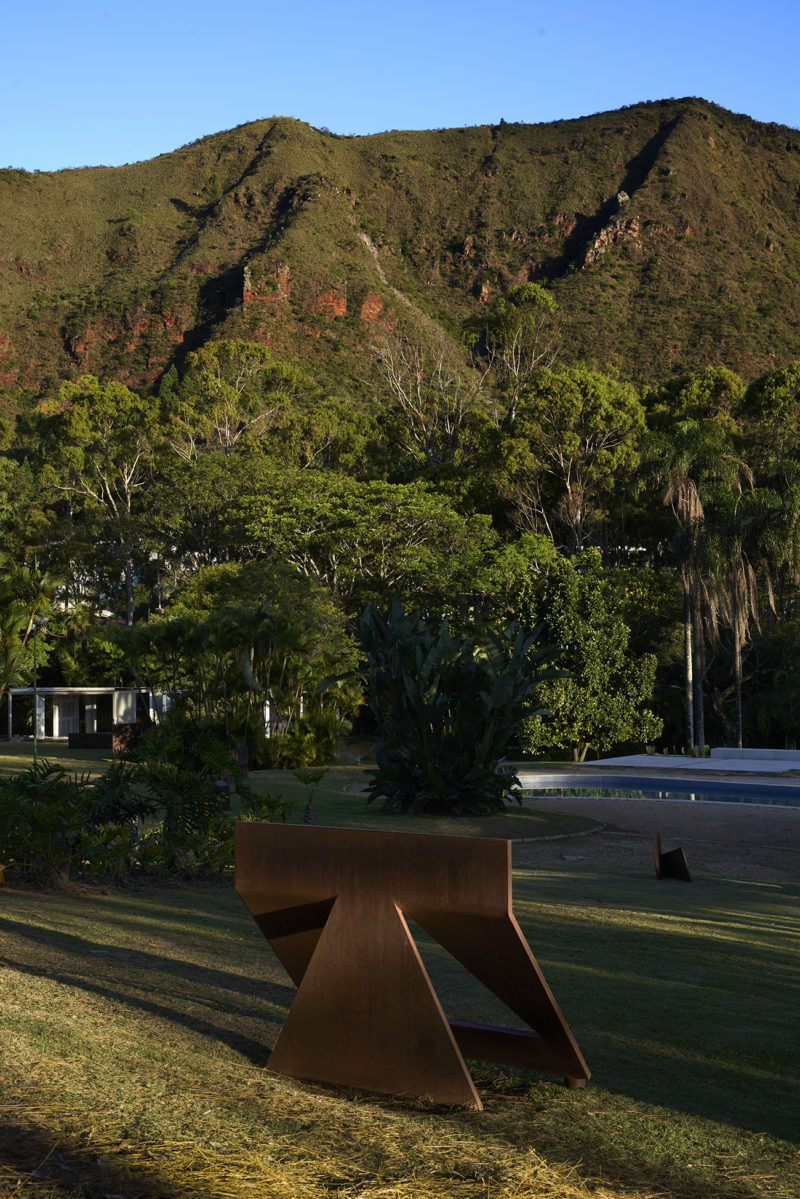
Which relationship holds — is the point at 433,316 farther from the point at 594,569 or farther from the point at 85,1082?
the point at 85,1082

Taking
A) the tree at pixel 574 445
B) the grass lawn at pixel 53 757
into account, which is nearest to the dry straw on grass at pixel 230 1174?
the grass lawn at pixel 53 757

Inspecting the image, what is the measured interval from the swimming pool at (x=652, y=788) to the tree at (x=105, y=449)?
1175 inches

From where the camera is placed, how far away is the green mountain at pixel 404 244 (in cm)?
8100

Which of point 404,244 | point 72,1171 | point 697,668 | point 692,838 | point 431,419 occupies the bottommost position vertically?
point 692,838

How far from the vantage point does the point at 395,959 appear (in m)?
3.71

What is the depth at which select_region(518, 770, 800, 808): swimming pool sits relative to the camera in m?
19.6

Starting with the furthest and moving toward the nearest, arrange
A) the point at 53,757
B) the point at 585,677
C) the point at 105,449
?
the point at 105,449
the point at 585,677
the point at 53,757

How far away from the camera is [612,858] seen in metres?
12.8

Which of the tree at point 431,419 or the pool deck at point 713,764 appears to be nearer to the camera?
the pool deck at point 713,764

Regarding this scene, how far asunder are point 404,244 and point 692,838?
9863 cm

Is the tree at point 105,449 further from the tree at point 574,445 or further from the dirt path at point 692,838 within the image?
the dirt path at point 692,838

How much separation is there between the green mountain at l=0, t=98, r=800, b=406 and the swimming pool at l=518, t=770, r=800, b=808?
53430 millimetres

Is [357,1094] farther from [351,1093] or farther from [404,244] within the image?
[404,244]

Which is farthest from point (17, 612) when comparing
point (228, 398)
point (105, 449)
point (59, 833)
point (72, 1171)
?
point (72, 1171)
